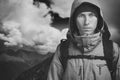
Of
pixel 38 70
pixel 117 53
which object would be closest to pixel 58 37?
pixel 38 70

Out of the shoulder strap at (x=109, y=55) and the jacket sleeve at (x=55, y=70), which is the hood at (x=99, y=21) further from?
the jacket sleeve at (x=55, y=70)

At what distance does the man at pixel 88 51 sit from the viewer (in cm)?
207

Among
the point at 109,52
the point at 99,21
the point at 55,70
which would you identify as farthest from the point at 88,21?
the point at 55,70

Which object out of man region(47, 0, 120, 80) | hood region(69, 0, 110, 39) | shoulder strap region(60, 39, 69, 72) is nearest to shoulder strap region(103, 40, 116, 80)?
man region(47, 0, 120, 80)

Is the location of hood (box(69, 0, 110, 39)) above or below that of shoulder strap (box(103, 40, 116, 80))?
above

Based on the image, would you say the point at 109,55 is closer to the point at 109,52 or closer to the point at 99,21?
the point at 109,52

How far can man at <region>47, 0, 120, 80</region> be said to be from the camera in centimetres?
207

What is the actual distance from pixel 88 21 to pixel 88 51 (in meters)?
0.23

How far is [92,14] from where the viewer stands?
2.18 metres

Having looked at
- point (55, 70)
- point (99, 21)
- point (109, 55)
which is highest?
point (99, 21)

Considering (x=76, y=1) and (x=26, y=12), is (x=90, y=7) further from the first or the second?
(x=26, y=12)

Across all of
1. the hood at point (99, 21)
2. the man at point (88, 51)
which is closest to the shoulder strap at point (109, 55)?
the man at point (88, 51)

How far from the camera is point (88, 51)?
2.14 metres

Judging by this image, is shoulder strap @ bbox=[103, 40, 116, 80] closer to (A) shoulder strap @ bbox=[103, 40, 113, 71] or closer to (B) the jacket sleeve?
(A) shoulder strap @ bbox=[103, 40, 113, 71]
